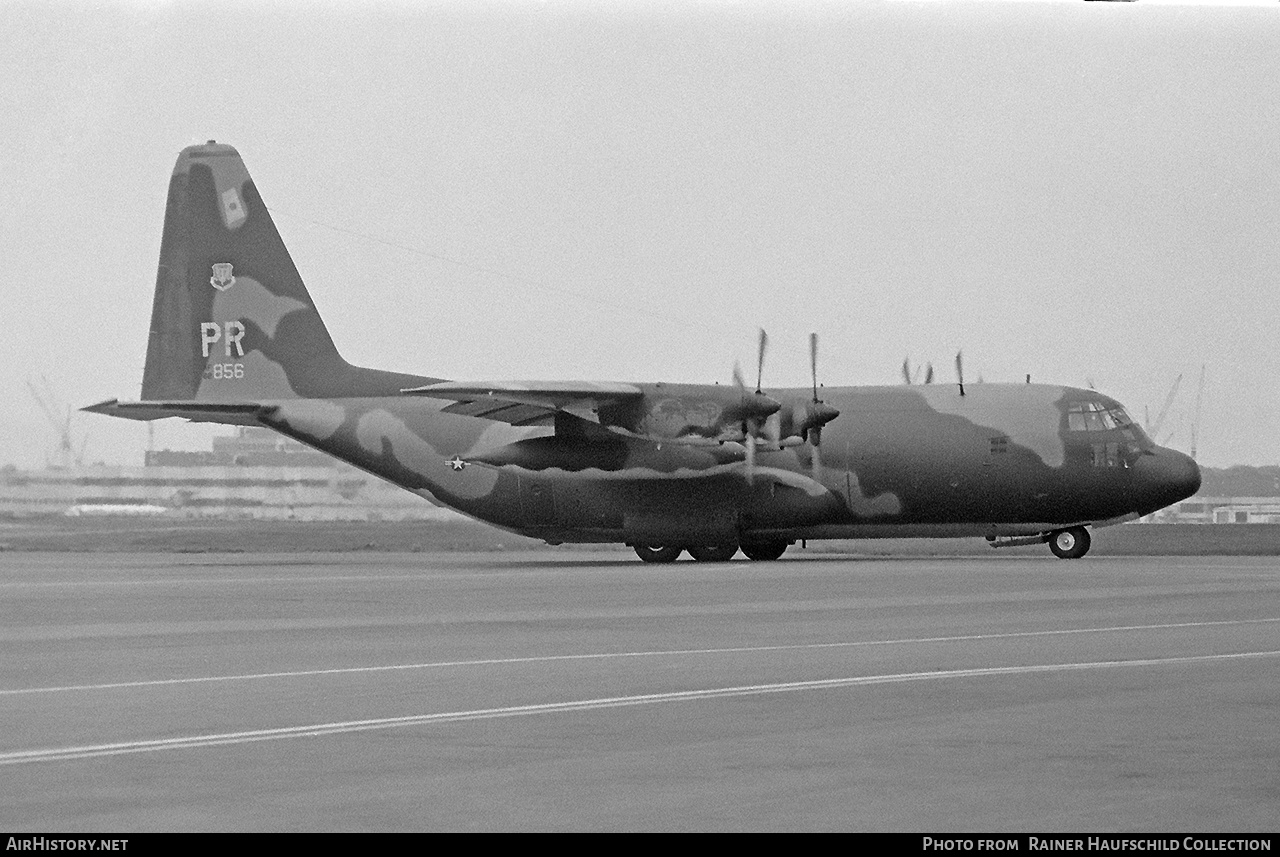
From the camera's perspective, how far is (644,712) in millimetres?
11555

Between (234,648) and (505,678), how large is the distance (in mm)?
3734

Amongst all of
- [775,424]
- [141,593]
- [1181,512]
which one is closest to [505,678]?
[141,593]

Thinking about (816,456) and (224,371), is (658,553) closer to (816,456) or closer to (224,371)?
(816,456)

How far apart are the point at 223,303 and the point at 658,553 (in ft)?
32.8

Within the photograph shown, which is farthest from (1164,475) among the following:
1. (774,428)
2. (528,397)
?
(528,397)

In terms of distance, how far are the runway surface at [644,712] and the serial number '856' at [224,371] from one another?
14.8 meters

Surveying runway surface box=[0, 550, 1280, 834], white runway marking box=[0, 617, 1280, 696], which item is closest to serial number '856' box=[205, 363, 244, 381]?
runway surface box=[0, 550, 1280, 834]

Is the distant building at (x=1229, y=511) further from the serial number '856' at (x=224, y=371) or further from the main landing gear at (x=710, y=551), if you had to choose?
the serial number '856' at (x=224, y=371)

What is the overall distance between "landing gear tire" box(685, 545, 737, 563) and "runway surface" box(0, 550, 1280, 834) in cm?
1274

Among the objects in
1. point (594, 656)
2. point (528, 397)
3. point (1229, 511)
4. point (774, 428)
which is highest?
point (528, 397)

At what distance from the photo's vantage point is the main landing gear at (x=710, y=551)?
36.8m

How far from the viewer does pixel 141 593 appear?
2495 centimetres

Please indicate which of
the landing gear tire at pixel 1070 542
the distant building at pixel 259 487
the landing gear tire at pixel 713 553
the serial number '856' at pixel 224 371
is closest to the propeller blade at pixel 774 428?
the landing gear tire at pixel 713 553
